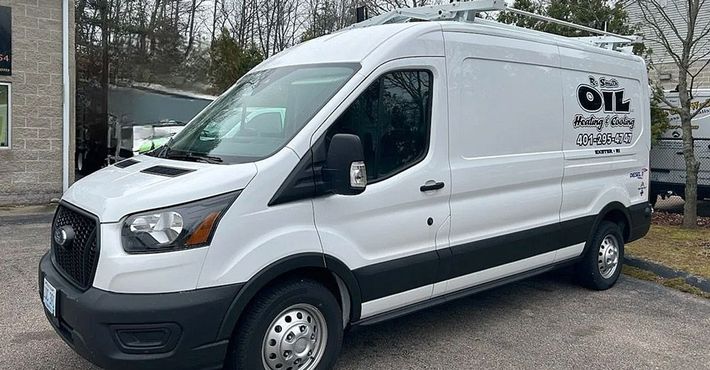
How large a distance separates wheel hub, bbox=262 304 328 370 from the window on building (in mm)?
9085

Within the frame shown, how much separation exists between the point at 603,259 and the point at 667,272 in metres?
1.07

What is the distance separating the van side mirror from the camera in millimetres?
3324

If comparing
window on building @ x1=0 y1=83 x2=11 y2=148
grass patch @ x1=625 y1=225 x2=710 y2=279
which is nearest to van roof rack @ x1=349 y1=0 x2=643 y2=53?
grass patch @ x1=625 y1=225 x2=710 y2=279

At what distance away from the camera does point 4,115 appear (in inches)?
408

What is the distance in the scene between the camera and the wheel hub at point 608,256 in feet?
19.3

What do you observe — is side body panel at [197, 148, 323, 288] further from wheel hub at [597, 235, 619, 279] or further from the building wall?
the building wall

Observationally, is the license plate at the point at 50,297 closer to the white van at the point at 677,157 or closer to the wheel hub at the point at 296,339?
the wheel hub at the point at 296,339

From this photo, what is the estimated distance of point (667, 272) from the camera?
640cm

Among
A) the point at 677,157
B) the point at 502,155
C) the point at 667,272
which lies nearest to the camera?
the point at 502,155

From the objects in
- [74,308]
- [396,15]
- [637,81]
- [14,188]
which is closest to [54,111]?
[14,188]

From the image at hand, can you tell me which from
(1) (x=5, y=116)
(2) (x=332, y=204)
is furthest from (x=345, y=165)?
(1) (x=5, y=116)

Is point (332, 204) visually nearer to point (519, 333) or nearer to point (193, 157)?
point (193, 157)

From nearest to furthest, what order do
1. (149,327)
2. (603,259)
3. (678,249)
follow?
(149,327), (603,259), (678,249)

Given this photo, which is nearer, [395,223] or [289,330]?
[289,330]
